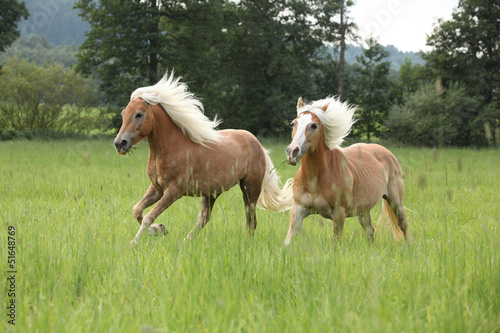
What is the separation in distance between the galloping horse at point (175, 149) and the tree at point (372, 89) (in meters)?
36.3

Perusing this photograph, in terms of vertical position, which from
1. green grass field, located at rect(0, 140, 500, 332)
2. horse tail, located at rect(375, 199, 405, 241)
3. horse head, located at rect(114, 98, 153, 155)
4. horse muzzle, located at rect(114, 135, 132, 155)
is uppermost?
horse head, located at rect(114, 98, 153, 155)

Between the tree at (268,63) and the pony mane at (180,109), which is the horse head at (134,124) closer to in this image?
the pony mane at (180,109)

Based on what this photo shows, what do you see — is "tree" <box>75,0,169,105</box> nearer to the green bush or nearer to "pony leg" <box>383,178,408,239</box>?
the green bush

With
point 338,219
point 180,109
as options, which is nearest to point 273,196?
point 338,219

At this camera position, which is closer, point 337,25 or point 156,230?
point 156,230

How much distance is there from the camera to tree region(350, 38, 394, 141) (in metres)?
39.9

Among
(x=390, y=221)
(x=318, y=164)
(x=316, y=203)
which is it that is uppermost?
(x=318, y=164)

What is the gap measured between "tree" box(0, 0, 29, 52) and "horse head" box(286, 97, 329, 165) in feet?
87.8

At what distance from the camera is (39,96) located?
3394cm

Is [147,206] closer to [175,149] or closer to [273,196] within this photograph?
[175,149]

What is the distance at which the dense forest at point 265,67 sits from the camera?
2920cm

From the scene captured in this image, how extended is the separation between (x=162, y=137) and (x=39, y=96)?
33532 mm

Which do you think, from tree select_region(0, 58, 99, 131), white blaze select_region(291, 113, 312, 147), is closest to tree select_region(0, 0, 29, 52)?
tree select_region(0, 58, 99, 131)

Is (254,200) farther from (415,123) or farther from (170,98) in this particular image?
(415,123)
